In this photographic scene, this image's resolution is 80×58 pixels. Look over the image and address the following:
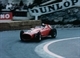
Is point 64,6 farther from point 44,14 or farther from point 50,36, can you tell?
point 50,36

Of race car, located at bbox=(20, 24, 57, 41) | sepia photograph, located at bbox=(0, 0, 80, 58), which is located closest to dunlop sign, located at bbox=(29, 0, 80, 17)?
sepia photograph, located at bbox=(0, 0, 80, 58)

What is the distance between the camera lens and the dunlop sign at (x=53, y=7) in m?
27.8

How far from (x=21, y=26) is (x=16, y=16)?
8516mm

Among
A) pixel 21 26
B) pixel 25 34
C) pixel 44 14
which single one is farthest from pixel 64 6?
pixel 25 34

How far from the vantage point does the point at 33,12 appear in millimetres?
27922

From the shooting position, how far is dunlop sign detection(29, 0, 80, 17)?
27.8m

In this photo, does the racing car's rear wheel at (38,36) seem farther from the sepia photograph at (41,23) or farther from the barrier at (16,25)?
the barrier at (16,25)

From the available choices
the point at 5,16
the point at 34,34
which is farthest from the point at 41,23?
the point at 34,34

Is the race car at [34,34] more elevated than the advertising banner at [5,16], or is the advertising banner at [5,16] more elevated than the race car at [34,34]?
the advertising banner at [5,16]

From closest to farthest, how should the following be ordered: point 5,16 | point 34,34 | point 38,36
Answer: point 38,36, point 34,34, point 5,16

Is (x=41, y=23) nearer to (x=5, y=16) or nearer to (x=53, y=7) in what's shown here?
(x=5, y=16)

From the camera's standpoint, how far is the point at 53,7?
28.3 meters

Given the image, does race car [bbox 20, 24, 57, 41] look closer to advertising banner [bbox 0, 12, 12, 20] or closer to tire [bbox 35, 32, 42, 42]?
tire [bbox 35, 32, 42, 42]

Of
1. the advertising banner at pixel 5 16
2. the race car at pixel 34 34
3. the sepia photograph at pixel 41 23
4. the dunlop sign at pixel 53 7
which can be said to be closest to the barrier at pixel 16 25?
the sepia photograph at pixel 41 23
